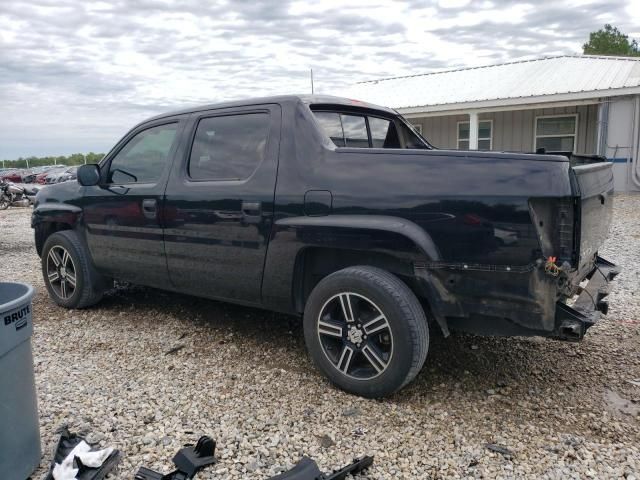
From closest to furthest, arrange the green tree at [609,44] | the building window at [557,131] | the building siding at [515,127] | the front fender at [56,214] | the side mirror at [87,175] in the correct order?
the side mirror at [87,175], the front fender at [56,214], the building siding at [515,127], the building window at [557,131], the green tree at [609,44]

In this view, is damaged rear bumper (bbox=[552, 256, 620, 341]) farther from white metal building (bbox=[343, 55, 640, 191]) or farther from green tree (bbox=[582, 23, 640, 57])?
green tree (bbox=[582, 23, 640, 57])

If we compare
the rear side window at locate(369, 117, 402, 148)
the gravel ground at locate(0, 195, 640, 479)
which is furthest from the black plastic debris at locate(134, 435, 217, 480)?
the rear side window at locate(369, 117, 402, 148)

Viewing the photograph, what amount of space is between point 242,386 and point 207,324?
133cm

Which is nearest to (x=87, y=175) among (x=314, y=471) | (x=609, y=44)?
(x=314, y=471)

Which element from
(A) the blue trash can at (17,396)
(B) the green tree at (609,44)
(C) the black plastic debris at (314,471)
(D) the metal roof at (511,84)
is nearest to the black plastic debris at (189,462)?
(C) the black plastic debris at (314,471)

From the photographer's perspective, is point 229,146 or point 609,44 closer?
point 229,146

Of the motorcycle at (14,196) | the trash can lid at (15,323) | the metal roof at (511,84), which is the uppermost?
the metal roof at (511,84)

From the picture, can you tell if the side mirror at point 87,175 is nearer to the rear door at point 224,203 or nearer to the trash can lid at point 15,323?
the rear door at point 224,203

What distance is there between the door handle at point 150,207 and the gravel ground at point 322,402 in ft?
3.40

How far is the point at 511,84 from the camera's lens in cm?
1600

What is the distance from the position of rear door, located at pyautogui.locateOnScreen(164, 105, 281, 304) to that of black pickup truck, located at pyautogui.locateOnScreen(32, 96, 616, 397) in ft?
0.04

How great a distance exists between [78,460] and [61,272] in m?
3.14

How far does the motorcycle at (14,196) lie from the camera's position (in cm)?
1889

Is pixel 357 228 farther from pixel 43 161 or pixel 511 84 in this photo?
pixel 43 161
